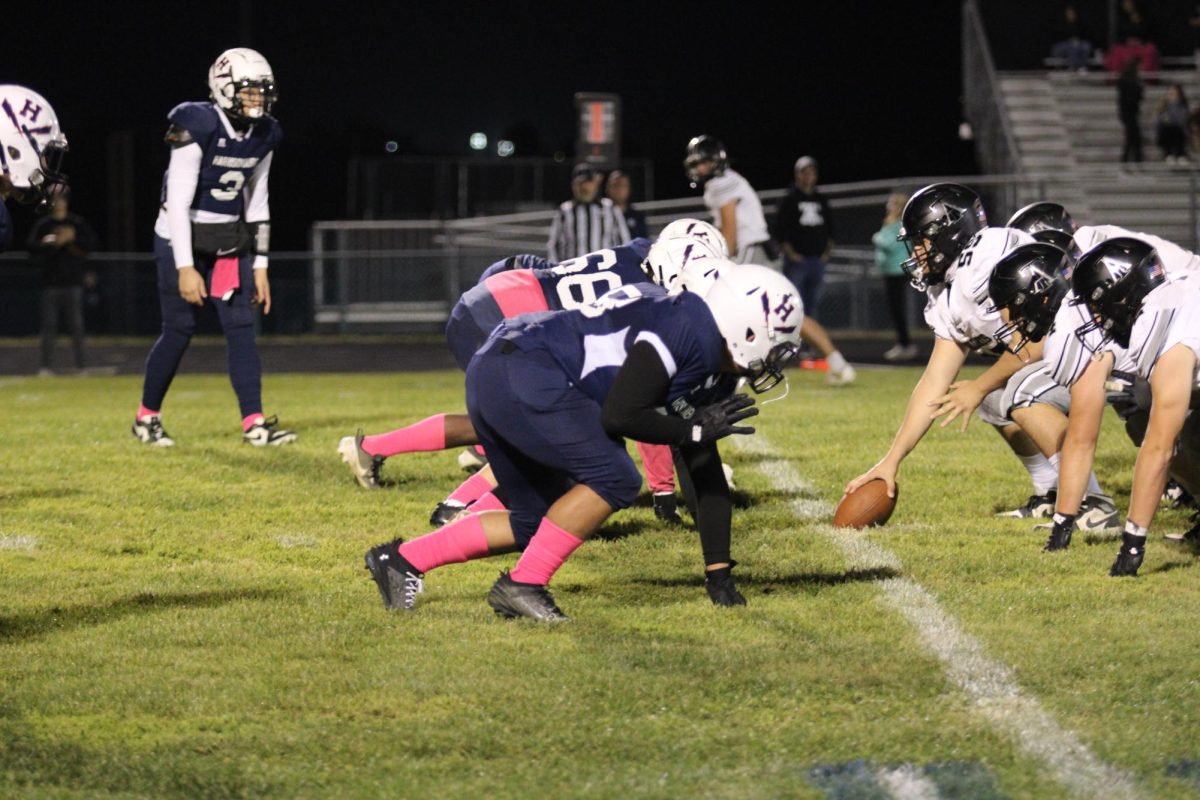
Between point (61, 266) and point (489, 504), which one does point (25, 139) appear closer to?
point (489, 504)

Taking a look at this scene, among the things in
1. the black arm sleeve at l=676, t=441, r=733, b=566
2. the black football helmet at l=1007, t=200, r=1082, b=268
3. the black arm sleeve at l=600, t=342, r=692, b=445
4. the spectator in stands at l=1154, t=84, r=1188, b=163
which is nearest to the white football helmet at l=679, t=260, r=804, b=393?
the black arm sleeve at l=600, t=342, r=692, b=445

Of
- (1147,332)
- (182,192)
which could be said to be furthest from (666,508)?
(182,192)

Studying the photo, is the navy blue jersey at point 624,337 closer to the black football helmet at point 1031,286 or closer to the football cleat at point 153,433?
the black football helmet at point 1031,286

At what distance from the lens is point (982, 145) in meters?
23.5

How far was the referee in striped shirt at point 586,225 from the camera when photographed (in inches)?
469

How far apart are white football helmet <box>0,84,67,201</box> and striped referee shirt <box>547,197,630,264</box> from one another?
6846 millimetres

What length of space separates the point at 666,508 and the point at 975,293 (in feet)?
4.84

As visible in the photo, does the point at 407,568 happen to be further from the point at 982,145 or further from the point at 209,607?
the point at 982,145

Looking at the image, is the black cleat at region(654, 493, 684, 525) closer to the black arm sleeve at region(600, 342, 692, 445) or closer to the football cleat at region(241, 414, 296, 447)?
the black arm sleeve at region(600, 342, 692, 445)

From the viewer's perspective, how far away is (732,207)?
429 inches

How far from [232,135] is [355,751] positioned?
17.6 feet

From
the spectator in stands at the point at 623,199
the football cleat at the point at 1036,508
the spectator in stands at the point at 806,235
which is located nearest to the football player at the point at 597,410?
the football cleat at the point at 1036,508

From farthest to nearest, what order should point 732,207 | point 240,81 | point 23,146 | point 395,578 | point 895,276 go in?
1. point 895,276
2. point 732,207
3. point 240,81
4. point 23,146
5. point 395,578

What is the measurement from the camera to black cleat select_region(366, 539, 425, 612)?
4.61m
